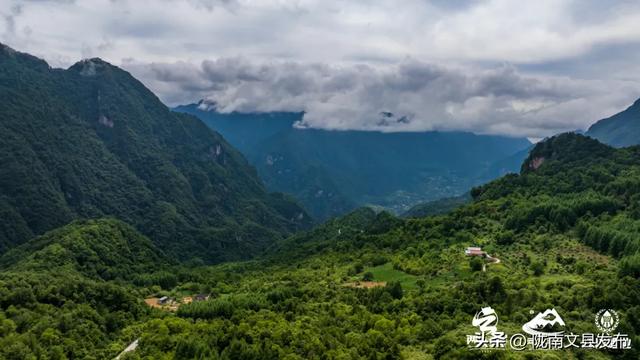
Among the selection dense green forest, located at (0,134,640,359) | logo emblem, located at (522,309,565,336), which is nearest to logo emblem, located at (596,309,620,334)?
dense green forest, located at (0,134,640,359)

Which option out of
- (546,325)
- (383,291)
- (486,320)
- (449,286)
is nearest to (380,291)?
(383,291)

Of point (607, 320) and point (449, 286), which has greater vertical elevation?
point (607, 320)

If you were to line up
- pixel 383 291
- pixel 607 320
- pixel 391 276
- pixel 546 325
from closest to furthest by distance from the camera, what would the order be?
pixel 546 325 → pixel 607 320 → pixel 383 291 → pixel 391 276

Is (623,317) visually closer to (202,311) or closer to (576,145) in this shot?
(202,311)

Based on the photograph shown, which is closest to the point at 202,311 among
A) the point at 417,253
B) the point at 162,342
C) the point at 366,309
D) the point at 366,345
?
the point at 162,342

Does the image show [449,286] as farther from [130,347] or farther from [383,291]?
[130,347]
